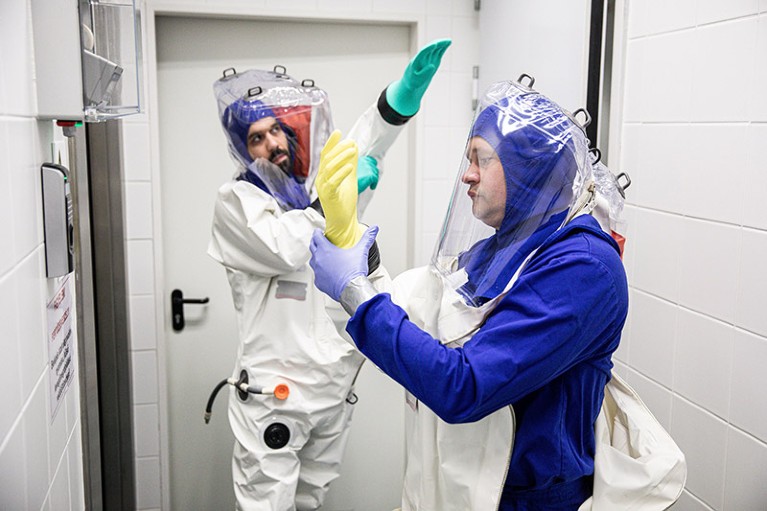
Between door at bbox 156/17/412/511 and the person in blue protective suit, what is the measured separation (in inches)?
58.5

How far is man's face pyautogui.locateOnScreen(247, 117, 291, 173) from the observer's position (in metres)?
2.18

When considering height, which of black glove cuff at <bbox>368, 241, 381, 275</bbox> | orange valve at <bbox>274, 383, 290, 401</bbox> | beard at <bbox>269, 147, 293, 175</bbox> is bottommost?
orange valve at <bbox>274, 383, 290, 401</bbox>

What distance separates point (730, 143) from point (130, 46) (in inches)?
50.0

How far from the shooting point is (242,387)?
7.27ft

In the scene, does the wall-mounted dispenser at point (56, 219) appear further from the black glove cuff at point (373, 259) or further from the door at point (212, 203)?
the door at point (212, 203)

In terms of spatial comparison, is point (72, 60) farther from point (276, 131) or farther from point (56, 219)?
point (276, 131)

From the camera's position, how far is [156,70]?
2.70 meters

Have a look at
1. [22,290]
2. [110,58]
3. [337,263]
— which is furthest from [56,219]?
[337,263]

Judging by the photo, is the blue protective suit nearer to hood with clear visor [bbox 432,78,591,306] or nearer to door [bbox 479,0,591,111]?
hood with clear visor [bbox 432,78,591,306]

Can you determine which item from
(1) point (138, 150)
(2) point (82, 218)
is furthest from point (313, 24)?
(2) point (82, 218)

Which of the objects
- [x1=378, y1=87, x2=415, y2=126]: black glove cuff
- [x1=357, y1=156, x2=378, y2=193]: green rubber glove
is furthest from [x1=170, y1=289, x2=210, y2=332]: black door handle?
[x1=378, y1=87, x2=415, y2=126]: black glove cuff

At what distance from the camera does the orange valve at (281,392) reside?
7.13 feet

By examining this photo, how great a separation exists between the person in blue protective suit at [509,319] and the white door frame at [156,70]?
140cm

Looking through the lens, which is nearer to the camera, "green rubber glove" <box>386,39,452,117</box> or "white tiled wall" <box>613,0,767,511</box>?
"white tiled wall" <box>613,0,767,511</box>
